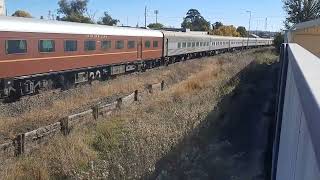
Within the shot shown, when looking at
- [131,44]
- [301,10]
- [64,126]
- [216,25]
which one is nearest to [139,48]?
[131,44]

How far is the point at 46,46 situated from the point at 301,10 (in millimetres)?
55827

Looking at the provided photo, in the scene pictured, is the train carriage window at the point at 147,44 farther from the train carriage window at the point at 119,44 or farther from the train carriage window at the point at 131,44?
the train carriage window at the point at 119,44

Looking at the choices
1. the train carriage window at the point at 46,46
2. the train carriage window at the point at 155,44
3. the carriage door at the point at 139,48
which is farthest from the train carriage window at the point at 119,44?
the train carriage window at the point at 46,46

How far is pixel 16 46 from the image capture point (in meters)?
15.7

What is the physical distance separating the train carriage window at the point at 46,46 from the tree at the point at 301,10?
52.0 m

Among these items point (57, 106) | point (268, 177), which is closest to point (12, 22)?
point (57, 106)

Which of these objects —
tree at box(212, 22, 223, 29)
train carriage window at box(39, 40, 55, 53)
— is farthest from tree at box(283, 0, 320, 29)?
tree at box(212, 22, 223, 29)

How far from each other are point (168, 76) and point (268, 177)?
61.6ft

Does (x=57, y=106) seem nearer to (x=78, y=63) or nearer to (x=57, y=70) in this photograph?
(x=57, y=70)

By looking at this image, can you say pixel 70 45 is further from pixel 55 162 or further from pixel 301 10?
pixel 301 10

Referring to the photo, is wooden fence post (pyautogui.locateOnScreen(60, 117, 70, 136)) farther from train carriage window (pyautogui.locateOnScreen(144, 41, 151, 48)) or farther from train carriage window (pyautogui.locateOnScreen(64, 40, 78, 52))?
train carriage window (pyautogui.locateOnScreen(144, 41, 151, 48))

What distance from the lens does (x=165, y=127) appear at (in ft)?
36.7

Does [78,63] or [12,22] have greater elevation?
[12,22]

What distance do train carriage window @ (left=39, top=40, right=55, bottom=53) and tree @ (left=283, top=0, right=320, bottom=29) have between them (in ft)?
171
